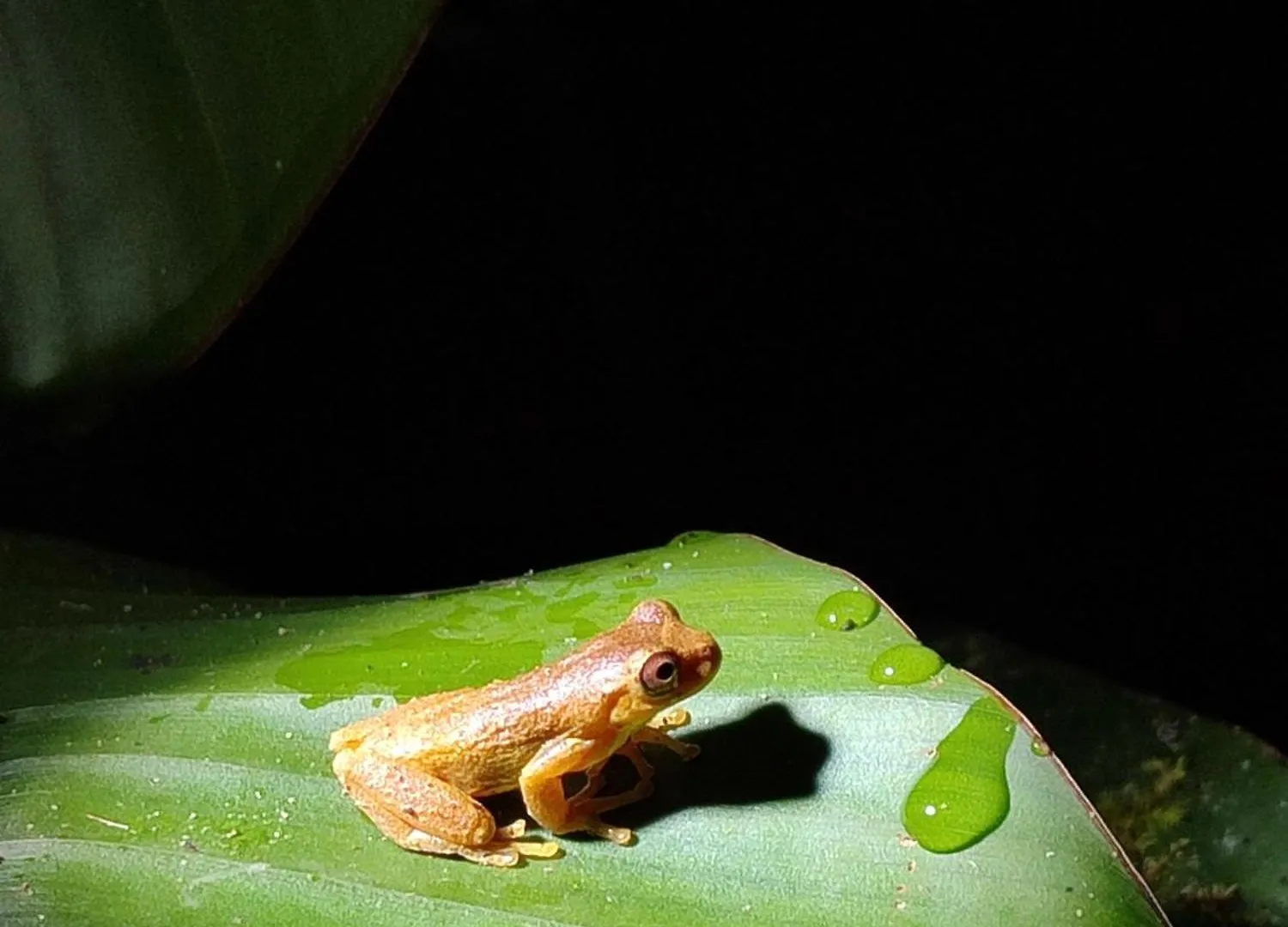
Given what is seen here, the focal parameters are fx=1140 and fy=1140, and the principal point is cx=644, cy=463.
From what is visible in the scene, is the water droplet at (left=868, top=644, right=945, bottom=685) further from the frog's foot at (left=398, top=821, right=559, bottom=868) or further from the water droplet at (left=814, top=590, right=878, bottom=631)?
the frog's foot at (left=398, top=821, right=559, bottom=868)

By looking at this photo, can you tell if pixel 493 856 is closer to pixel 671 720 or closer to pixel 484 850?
pixel 484 850

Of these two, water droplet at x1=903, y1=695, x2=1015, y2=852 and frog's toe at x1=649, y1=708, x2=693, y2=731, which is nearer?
water droplet at x1=903, y1=695, x2=1015, y2=852

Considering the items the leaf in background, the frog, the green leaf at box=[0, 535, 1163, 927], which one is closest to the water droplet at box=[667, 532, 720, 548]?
the green leaf at box=[0, 535, 1163, 927]

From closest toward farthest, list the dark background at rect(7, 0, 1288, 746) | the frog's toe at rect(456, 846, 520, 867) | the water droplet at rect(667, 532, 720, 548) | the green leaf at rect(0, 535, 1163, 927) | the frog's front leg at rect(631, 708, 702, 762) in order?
the green leaf at rect(0, 535, 1163, 927)
the frog's toe at rect(456, 846, 520, 867)
the frog's front leg at rect(631, 708, 702, 762)
the water droplet at rect(667, 532, 720, 548)
the dark background at rect(7, 0, 1288, 746)

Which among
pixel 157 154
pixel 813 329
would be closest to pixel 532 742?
pixel 157 154

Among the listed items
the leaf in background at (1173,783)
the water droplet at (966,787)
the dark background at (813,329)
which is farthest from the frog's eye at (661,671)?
the dark background at (813,329)

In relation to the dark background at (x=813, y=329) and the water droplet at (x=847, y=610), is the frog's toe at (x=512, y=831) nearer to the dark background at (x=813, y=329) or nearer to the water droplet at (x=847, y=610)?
the water droplet at (x=847, y=610)

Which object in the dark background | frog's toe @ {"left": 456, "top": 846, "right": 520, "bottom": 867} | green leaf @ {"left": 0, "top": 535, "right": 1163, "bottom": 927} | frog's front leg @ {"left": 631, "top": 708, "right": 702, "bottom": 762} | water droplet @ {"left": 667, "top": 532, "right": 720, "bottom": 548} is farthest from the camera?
the dark background
